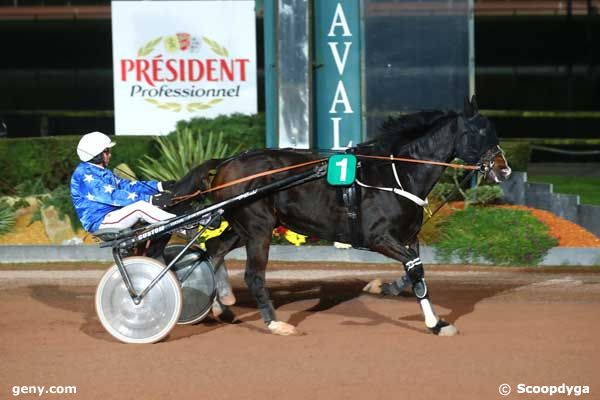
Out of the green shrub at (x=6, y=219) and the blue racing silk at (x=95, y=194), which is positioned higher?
the blue racing silk at (x=95, y=194)

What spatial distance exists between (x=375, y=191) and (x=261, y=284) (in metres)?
1.13

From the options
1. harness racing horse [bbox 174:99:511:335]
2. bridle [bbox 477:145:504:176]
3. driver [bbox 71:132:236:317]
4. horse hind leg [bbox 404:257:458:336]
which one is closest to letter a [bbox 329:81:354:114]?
harness racing horse [bbox 174:99:511:335]

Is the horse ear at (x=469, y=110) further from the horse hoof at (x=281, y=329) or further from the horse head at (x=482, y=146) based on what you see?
the horse hoof at (x=281, y=329)

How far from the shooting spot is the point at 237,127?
52.6 ft

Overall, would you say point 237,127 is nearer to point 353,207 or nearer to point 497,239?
point 497,239

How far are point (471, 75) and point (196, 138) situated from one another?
372 centimetres

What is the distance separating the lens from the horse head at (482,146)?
9406mm

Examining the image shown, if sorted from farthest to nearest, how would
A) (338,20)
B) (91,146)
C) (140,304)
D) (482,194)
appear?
(338,20)
(482,194)
(91,146)
(140,304)

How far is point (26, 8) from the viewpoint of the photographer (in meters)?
33.3

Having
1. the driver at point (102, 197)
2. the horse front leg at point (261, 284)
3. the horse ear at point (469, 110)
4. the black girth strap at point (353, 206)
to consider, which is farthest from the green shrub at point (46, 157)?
the horse ear at point (469, 110)

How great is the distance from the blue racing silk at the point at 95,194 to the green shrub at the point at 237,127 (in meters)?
6.06

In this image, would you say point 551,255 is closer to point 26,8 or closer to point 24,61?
point 24,61

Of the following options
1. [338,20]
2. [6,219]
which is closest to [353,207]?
[338,20]

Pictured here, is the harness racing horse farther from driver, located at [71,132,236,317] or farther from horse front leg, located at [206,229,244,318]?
driver, located at [71,132,236,317]
